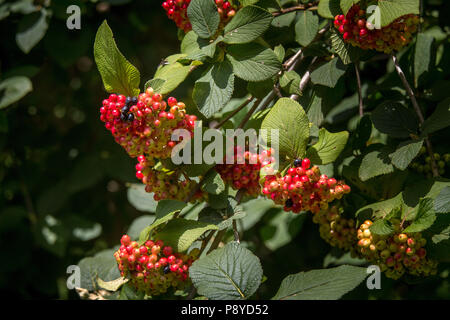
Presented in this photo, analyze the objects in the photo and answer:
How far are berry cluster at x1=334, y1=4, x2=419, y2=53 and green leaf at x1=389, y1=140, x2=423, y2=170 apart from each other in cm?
21

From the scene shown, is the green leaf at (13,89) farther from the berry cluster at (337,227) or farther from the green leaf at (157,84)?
the berry cluster at (337,227)

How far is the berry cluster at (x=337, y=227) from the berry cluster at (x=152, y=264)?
0.33 m

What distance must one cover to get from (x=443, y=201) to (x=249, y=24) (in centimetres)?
51

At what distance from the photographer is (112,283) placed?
1144 mm

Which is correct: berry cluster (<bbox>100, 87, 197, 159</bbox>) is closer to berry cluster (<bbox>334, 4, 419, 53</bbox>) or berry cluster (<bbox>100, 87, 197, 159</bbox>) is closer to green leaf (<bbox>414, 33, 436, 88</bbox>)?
berry cluster (<bbox>334, 4, 419, 53</bbox>)

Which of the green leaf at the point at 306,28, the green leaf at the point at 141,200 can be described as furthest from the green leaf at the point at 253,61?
the green leaf at the point at 141,200

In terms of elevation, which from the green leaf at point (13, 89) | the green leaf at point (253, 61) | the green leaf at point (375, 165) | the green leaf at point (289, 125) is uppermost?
the green leaf at point (253, 61)

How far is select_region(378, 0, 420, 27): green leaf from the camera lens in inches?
36.1

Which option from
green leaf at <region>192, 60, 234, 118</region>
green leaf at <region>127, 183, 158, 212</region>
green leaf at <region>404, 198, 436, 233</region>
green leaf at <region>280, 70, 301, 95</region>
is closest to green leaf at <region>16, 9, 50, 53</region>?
green leaf at <region>127, 183, 158, 212</region>

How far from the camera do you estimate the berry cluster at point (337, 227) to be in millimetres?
1107

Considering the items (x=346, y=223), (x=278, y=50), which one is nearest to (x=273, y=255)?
(x=346, y=223)

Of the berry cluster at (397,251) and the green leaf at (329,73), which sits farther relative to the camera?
the green leaf at (329,73)
